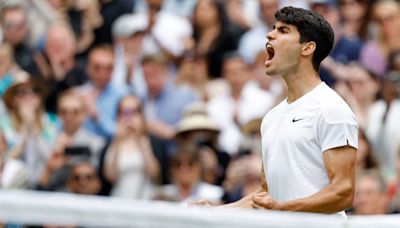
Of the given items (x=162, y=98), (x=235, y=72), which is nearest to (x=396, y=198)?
(x=235, y=72)

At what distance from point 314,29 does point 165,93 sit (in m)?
5.88

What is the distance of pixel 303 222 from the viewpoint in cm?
407

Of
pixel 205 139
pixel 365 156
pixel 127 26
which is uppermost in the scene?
pixel 127 26

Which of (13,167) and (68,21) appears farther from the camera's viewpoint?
(68,21)

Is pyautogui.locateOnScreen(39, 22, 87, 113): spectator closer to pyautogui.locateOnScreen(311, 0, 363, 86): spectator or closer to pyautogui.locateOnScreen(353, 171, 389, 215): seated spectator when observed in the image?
pyautogui.locateOnScreen(311, 0, 363, 86): spectator

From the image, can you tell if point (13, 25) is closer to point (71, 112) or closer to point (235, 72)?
point (71, 112)

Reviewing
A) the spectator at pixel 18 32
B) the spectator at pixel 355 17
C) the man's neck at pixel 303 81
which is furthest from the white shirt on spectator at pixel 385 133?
the man's neck at pixel 303 81

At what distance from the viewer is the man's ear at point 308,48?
4961mm

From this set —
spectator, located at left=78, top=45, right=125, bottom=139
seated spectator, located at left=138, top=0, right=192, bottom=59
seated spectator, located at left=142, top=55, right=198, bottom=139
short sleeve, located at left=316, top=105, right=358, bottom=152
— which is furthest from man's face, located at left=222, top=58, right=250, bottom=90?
short sleeve, located at left=316, top=105, right=358, bottom=152

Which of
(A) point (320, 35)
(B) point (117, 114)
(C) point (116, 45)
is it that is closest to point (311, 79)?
(A) point (320, 35)

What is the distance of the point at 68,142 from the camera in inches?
399

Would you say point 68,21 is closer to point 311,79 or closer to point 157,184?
point 157,184

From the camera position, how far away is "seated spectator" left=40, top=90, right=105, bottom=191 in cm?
982

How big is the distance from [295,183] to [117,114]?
552 cm
